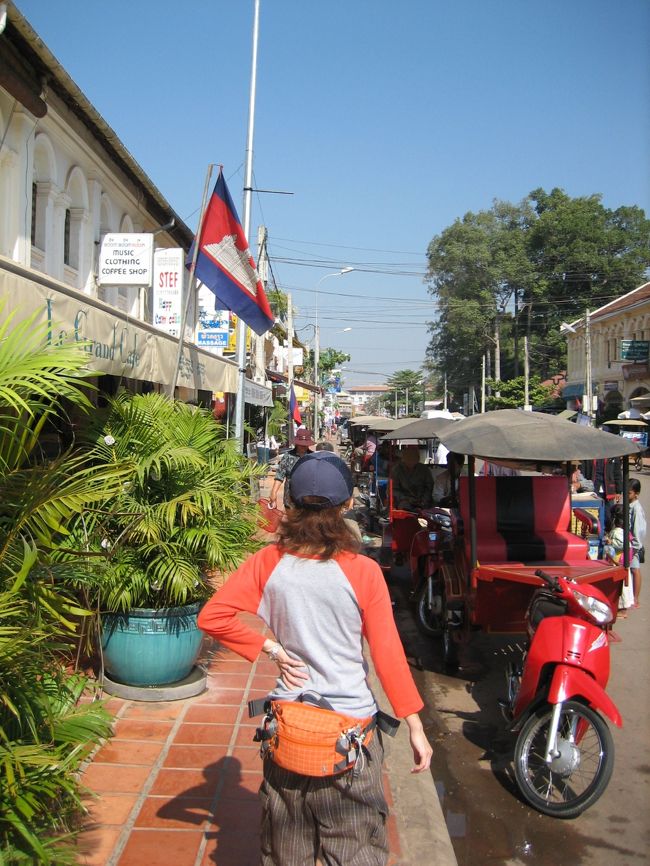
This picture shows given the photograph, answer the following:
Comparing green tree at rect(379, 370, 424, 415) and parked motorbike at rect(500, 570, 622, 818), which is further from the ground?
green tree at rect(379, 370, 424, 415)

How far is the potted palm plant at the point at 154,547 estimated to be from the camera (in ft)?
14.9

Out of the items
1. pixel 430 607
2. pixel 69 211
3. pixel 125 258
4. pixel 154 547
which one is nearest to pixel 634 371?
pixel 125 258

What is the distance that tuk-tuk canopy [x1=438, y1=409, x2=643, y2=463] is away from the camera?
504 centimetres

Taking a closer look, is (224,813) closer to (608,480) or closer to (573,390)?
(608,480)

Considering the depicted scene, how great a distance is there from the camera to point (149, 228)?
1483 centimetres

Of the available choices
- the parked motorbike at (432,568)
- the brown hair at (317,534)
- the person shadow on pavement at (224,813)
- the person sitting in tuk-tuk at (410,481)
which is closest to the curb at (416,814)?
the person shadow on pavement at (224,813)

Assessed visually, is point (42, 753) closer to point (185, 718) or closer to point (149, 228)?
point (185, 718)

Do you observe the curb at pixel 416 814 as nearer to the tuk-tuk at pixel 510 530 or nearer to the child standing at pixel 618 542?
the tuk-tuk at pixel 510 530

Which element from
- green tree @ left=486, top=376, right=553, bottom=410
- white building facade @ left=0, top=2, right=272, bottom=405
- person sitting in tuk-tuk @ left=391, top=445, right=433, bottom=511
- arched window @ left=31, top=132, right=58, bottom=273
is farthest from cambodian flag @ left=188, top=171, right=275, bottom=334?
green tree @ left=486, top=376, right=553, bottom=410

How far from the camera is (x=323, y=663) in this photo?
230 cm

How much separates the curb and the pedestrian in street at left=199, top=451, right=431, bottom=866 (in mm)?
1349

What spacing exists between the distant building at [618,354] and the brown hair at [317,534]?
3849 cm

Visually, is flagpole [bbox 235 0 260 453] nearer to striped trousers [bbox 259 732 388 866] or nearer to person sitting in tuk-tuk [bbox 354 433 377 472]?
person sitting in tuk-tuk [bbox 354 433 377 472]

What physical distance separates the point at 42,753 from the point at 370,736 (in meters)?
1.16
